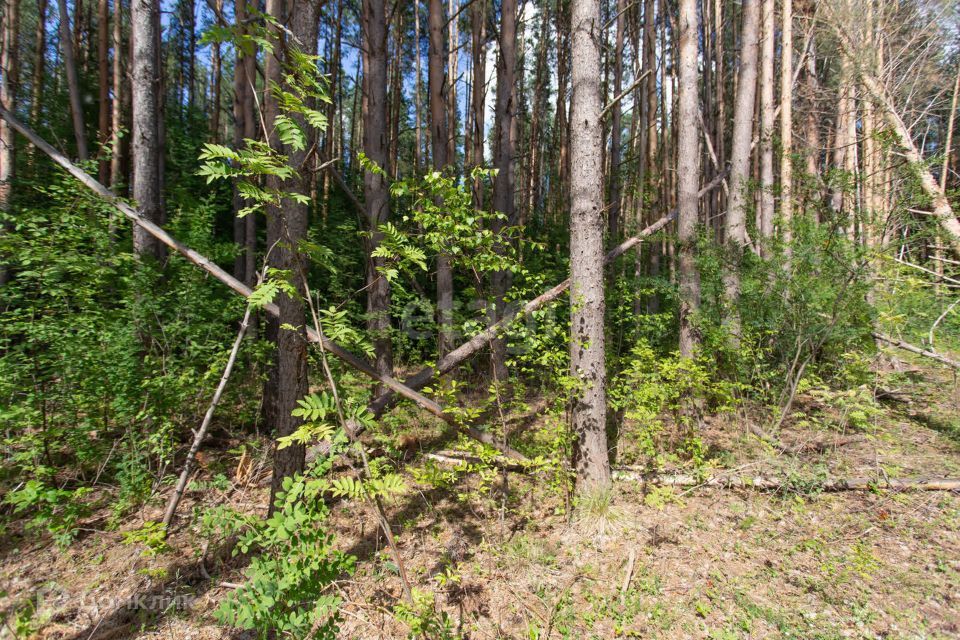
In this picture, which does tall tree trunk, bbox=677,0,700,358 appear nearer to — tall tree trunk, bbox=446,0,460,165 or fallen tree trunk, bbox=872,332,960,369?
fallen tree trunk, bbox=872,332,960,369

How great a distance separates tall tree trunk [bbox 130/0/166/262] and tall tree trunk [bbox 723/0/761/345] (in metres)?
6.23

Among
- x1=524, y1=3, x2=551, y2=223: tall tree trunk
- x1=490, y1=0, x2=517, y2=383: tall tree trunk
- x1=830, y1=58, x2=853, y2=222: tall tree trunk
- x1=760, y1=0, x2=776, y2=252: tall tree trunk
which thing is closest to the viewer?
x1=830, y1=58, x2=853, y2=222: tall tree trunk

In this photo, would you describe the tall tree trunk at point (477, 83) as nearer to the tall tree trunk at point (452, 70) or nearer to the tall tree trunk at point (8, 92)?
the tall tree trunk at point (452, 70)

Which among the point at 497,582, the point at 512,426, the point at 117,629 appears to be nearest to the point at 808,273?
the point at 512,426

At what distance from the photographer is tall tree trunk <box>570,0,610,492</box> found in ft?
10.8

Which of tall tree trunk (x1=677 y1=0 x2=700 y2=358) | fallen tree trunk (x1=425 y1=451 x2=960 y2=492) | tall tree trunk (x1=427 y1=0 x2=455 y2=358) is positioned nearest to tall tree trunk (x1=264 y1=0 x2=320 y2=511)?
fallen tree trunk (x1=425 y1=451 x2=960 y2=492)

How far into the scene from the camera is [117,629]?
249 centimetres

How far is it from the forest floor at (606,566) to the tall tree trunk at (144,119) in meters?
2.60

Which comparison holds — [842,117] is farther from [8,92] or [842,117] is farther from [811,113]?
[8,92]

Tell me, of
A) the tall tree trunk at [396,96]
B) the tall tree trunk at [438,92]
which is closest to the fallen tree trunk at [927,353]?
the tall tree trunk at [438,92]

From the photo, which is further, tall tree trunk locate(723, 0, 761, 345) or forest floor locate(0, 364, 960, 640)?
tall tree trunk locate(723, 0, 761, 345)

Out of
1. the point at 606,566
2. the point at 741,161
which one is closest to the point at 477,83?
the point at 741,161

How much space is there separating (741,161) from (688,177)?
1140 mm

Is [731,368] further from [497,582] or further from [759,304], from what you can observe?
[497,582]
